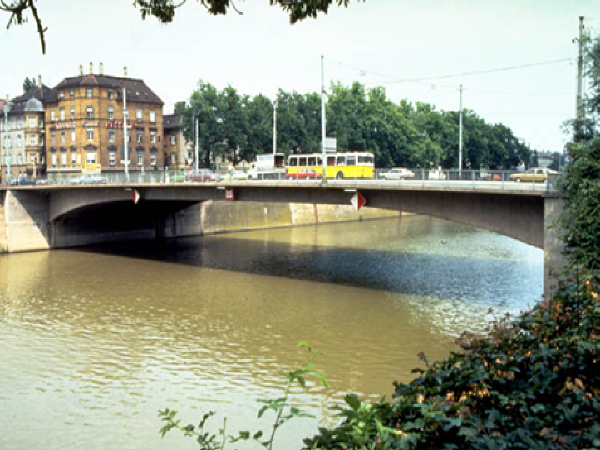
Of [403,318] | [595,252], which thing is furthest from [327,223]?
[595,252]

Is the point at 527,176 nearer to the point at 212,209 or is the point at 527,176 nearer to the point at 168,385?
the point at 168,385

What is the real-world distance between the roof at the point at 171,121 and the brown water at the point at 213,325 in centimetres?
4185

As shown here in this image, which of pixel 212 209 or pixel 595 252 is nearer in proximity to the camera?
pixel 595 252

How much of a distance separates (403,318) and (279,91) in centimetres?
5178

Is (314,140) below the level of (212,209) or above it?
above

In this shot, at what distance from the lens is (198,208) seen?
2168 inches

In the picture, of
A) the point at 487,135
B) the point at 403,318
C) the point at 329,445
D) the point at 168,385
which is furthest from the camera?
the point at 487,135

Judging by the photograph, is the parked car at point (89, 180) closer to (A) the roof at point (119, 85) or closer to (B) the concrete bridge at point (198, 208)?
(B) the concrete bridge at point (198, 208)

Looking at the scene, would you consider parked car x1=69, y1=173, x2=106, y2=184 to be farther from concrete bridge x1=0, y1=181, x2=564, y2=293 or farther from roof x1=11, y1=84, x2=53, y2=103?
roof x1=11, y1=84, x2=53, y2=103

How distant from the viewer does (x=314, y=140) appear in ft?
236

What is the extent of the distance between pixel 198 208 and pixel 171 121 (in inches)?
1343

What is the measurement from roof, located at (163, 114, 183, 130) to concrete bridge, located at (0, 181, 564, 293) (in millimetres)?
32137

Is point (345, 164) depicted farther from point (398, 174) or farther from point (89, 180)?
point (398, 174)

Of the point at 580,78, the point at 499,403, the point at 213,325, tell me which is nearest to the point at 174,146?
the point at 213,325
